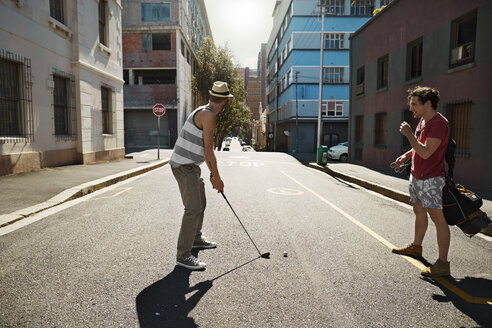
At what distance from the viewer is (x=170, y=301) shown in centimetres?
293

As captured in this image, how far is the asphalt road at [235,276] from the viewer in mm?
2678

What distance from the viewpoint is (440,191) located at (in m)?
3.61

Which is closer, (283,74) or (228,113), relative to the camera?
(228,113)

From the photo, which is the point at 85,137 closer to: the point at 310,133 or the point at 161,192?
the point at 161,192

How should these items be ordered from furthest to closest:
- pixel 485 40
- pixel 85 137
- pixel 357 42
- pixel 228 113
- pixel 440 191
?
1. pixel 228 113
2. pixel 357 42
3. pixel 85 137
4. pixel 485 40
5. pixel 440 191

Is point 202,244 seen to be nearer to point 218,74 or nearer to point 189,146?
point 189,146

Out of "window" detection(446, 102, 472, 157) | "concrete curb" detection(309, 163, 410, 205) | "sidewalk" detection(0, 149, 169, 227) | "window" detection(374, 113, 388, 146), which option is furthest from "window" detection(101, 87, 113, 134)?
"window" detection(446, 102, 472, 157)

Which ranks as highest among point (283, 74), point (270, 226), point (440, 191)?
point (283, 74)

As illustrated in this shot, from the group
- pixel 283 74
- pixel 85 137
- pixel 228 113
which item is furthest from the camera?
pixel 283 74

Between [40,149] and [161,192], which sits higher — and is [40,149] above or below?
above

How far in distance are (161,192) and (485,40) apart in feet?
33.8

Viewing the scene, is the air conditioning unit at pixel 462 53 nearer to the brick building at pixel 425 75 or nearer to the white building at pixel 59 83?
the brick building at pixel 425 75

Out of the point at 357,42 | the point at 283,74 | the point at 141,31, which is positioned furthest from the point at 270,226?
the point at 283,74

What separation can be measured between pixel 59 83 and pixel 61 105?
82 centimetres
